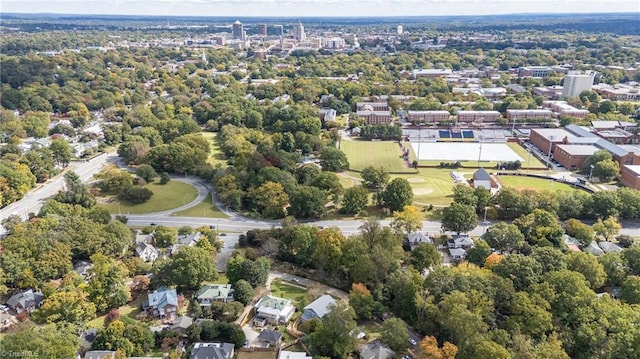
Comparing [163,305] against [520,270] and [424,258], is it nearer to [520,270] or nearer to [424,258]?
[424,258]

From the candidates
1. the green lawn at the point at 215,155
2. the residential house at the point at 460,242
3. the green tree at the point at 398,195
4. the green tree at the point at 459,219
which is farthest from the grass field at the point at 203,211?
the residential house at the point at 460,242

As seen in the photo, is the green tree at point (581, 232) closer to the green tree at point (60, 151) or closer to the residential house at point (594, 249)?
the residential house at point (594, 249)

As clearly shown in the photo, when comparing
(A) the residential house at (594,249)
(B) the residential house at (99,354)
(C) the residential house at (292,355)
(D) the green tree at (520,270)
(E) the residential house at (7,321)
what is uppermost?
(D) the green tree at (520,270)

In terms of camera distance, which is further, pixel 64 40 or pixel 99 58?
pixel 64 40

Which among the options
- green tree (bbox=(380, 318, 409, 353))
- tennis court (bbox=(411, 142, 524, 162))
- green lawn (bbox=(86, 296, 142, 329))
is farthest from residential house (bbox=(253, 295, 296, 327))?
tennis court (bbox=(411, 142, 524, 162))

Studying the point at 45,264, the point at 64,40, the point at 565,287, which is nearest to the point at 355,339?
Result: the point at 565,287

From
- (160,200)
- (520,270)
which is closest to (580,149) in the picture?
(520,270)

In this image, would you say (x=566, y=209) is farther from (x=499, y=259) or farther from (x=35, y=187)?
(x=35, y=187)
